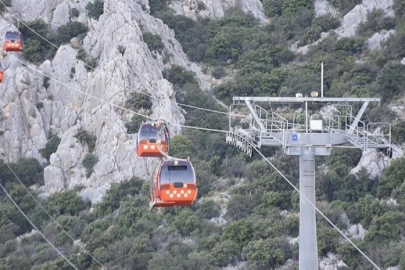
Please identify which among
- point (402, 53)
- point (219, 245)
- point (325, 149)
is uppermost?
point (402, 53)

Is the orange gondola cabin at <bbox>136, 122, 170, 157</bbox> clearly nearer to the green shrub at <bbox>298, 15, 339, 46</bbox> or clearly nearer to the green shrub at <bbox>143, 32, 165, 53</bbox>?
the green shrub at <bbox>143, 32, 165, 53</bbox>

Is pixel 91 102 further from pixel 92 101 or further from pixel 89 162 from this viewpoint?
pixel 89 162

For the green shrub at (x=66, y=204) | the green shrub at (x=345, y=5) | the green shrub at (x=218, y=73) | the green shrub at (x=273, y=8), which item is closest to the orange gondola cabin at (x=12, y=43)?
the green shrub at (x=66, y=204)

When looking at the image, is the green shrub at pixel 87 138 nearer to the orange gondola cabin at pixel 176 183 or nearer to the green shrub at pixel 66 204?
the green shrub at pixel 66 204

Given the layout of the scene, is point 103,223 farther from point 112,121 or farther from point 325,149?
point 325,149

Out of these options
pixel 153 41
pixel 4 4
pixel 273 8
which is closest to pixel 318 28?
pixel 273 8

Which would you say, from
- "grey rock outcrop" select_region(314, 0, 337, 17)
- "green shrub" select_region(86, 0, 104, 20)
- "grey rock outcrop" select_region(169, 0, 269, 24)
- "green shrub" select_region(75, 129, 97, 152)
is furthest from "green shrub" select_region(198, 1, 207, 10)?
"green shrub" select_region(75, 129, 97, 152)

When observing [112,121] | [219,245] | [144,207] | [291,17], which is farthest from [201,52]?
[219,245]
